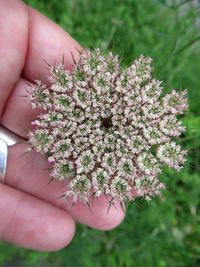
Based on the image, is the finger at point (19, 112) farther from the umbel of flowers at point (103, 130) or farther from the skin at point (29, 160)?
the umbel of flowers at point (103, 130)

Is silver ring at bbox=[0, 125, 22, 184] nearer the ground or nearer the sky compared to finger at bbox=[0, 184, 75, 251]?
nearer the sky

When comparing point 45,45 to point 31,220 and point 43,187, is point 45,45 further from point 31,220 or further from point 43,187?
point 31,220

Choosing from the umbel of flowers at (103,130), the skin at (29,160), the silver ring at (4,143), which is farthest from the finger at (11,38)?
the umbel of flowers at (103,130)

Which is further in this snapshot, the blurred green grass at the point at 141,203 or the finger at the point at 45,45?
the blurred green grass at the point at 141,203

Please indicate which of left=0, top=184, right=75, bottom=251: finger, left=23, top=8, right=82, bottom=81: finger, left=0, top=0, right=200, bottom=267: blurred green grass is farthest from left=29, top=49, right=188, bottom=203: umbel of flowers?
left=0, top=0, right=200, bottom=267: blurred green grass

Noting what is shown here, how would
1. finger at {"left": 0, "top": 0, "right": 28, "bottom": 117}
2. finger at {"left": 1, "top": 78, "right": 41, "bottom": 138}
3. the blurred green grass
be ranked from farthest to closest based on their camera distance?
the blurred green grass → finger at {"left": 1, "top": 78, "right": 41, "bottom": 138} → finger at {"left": 0, "top": 0, "right": 28, "bottom": 117}

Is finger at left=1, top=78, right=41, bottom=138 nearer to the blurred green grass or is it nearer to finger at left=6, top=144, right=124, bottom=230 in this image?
finger at left=6, top=144, right=124, bottom=230
